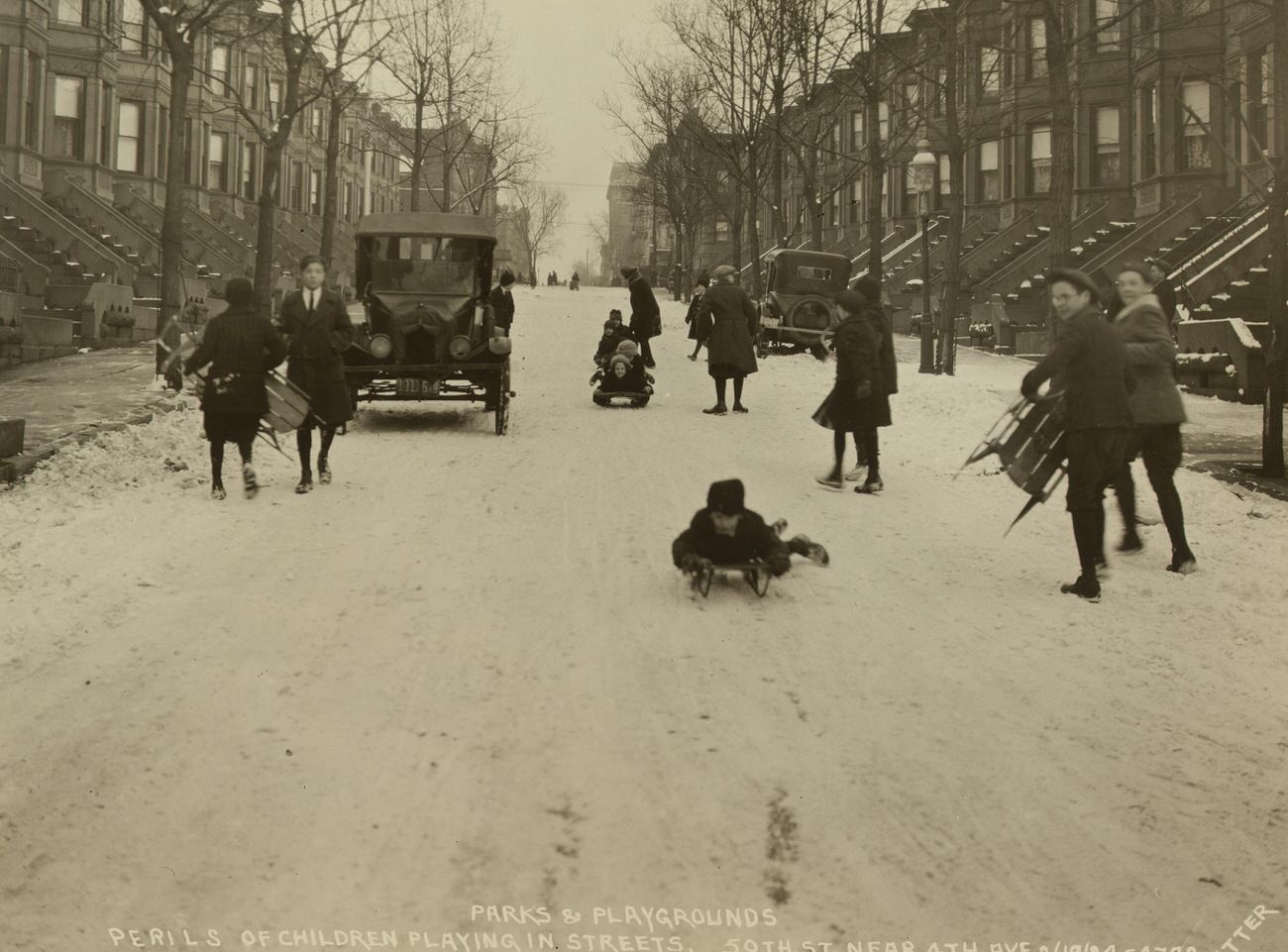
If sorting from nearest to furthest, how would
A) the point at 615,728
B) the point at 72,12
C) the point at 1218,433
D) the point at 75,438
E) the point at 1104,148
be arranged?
the point at 615,728 → the point at 75,438 → the point at 1218,433 → the point at 72,12 → the point at 1104,148

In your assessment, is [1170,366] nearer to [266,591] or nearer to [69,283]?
[266,591]

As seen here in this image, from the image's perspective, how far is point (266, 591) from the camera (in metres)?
7.46

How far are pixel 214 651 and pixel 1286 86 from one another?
10939mm

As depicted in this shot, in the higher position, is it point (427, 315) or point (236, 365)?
point (427, 315)

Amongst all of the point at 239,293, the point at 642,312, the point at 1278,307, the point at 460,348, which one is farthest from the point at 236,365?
the point at 1278,307

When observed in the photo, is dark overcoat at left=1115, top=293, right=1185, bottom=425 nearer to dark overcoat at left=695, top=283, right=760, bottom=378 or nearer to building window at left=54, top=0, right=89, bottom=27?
dark overcoat at left=695, top=283, right=760, bottom=378

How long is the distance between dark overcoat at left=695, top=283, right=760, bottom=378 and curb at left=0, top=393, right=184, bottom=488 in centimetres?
677

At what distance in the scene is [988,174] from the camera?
42438 millimetres

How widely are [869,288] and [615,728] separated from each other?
278 inches

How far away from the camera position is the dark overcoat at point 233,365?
10148 millimetres

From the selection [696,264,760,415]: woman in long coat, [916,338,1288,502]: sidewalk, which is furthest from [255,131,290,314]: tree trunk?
[916,338,1288,502]: sidewalk

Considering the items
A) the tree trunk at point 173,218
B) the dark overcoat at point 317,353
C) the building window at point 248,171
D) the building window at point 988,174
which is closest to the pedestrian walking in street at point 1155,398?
the dark overcoat at point 317,353

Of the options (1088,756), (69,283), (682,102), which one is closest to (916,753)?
(1088,756)

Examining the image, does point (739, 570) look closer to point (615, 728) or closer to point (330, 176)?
point (615, 728)
